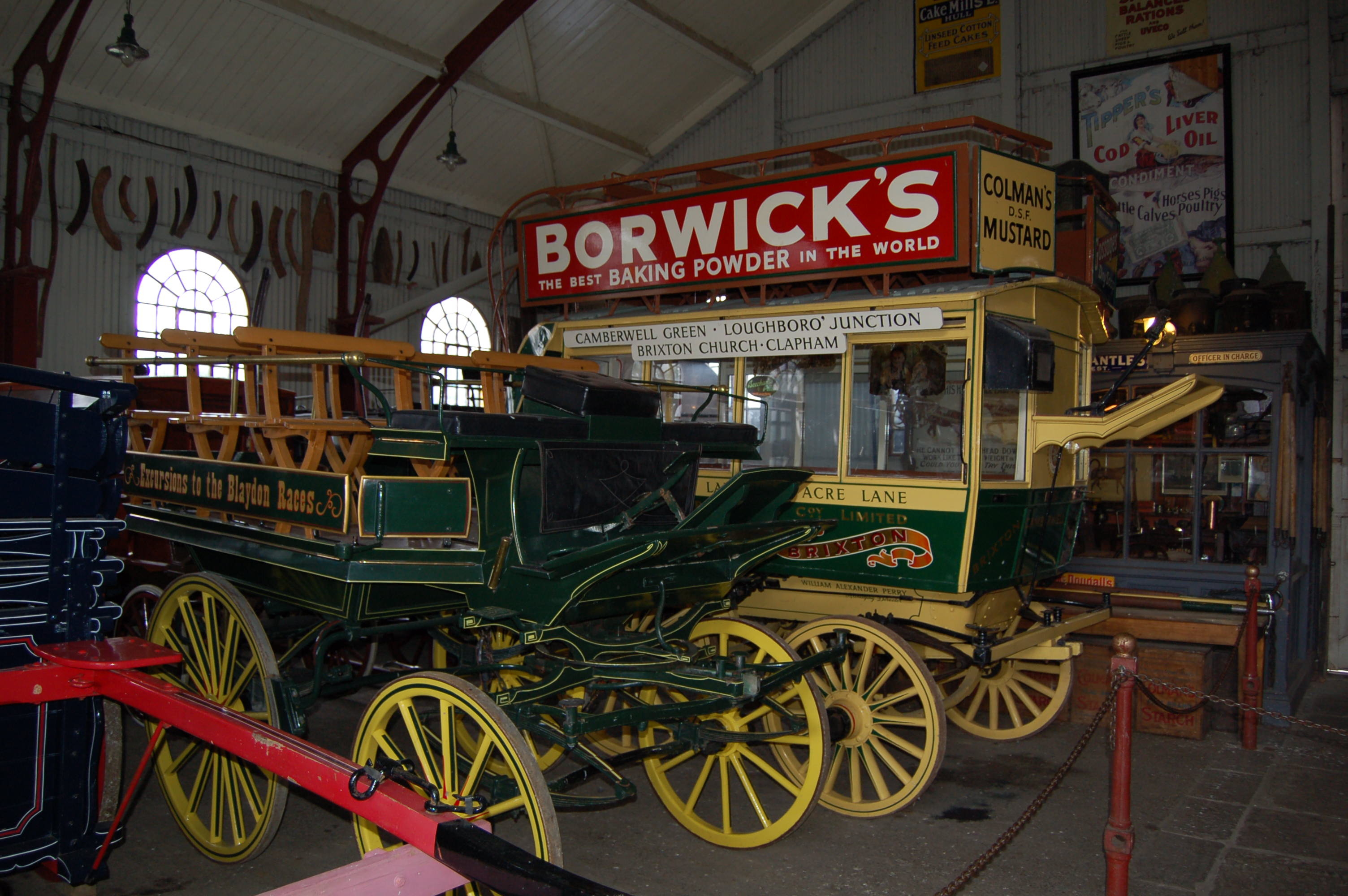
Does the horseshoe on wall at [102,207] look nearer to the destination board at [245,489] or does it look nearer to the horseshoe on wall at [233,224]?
the horseshoe on wall at [233,224]

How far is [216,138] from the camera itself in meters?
11.8

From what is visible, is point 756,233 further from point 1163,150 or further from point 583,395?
point 1163,150

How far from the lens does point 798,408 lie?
5906 mm

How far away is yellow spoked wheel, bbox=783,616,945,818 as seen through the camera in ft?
15.1

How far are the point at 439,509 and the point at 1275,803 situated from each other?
15.5 feet

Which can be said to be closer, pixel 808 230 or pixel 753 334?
pixel 808 230

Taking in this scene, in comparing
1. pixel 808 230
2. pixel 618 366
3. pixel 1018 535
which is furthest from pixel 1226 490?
pixel 618 366

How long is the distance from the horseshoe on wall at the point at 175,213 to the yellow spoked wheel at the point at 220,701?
7865 millimetres

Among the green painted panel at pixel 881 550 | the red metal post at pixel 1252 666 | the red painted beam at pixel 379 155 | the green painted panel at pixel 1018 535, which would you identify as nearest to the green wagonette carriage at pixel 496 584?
the green painted panel at pixel 881 550

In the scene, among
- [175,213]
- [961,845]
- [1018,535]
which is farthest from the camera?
[175,213]

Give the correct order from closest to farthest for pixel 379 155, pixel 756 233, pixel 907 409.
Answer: pixel 907 409 < pixel 756 233 < pixel 379 155

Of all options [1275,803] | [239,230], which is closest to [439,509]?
[1275,803]

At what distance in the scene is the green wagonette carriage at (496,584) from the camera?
3.64 m

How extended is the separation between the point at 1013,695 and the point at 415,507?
14.5 ft
